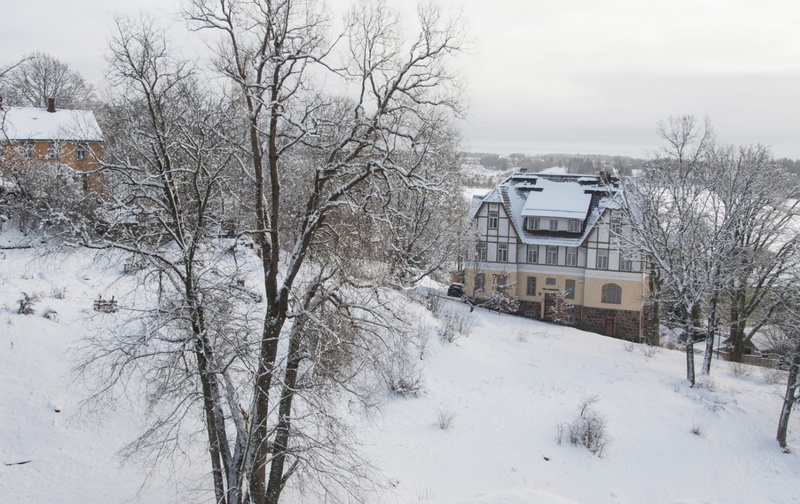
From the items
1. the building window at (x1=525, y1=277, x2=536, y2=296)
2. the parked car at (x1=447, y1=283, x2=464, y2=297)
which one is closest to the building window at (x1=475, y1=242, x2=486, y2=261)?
the parked car at (x1=447, y1=283, x2=464, y2=297)

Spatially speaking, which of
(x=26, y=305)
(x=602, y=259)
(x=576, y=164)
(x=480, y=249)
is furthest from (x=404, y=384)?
(x=576, y=164)

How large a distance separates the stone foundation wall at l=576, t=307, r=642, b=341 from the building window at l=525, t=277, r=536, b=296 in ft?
10.7

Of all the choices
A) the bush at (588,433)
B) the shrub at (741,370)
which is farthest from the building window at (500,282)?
the bush at (588,433)

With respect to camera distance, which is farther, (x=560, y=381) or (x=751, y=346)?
(x=751, y=346)

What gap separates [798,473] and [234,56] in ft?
60.0

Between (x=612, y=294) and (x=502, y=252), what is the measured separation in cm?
685

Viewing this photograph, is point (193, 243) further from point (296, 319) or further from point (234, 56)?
point (234, 56)

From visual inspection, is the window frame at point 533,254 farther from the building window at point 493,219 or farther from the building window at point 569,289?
the building window at point 493,219

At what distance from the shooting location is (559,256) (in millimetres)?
35625

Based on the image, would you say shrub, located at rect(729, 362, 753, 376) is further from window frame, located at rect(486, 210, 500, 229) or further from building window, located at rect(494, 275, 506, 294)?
window frame, located at rect(486, 210, 500, 229)

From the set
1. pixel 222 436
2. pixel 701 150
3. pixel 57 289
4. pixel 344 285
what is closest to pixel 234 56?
pixel 344 285

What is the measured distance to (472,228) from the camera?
114 feet

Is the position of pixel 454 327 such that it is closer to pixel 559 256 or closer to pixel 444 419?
pixel 444 419

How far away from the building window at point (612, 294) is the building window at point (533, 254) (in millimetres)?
4335
